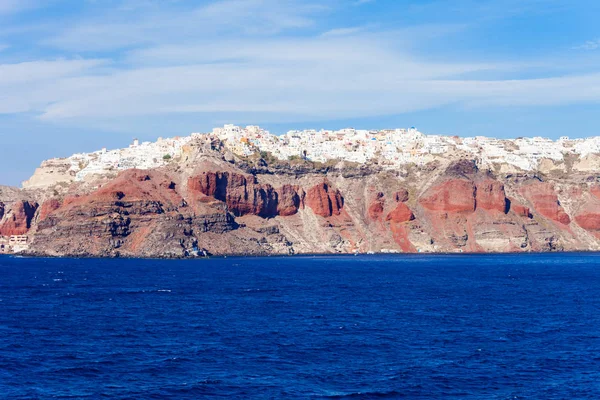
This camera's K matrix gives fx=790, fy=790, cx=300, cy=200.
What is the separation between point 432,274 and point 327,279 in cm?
2149

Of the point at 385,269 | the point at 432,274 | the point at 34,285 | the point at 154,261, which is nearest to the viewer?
the point at 34,285

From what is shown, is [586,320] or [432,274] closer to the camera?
[586,320]

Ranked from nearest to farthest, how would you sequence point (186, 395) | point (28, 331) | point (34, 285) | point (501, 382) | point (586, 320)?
point (186, 395) → point (501, 382) → point (28, 331) → point (586, 320) → point (34, 285)

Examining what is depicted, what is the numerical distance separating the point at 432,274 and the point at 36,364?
91.5 m

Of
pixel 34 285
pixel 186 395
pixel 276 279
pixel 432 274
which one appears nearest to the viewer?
pixel 186 395

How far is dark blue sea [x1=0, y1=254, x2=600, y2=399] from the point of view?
47688mm

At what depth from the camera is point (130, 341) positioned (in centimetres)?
6269

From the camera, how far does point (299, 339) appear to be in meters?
63.4

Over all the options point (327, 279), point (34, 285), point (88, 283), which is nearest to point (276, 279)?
point (327, 279)

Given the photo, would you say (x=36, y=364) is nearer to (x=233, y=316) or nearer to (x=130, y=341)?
(x=130, y=341)

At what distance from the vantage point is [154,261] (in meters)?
181

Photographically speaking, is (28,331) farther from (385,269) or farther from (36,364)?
(385,269)

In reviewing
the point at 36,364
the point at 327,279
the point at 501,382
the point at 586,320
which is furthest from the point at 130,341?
the point at 327,279

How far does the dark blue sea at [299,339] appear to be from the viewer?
4769 centimetres
